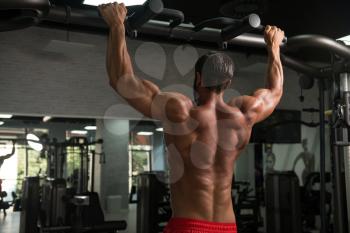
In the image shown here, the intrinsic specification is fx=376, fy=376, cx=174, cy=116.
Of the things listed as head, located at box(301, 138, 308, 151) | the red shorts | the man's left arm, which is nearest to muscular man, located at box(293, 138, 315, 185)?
head, located at box(301, 138, 308, 151)

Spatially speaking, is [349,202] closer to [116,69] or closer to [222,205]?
[222,205]

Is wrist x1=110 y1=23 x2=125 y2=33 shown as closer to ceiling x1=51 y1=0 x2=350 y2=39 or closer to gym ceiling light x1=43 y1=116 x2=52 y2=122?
ceiling x1=51 y1=0 x2=350 y2=39

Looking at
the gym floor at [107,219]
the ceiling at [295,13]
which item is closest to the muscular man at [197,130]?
the ceiling at [295,13]

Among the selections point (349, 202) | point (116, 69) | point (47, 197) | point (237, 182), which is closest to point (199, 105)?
point (116, 69)

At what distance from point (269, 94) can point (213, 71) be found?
1.39 feet

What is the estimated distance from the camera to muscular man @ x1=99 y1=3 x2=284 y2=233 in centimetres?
149

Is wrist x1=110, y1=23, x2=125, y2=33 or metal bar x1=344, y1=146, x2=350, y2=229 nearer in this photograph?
wrist x1=110, y1=23, x2=125, y2=33

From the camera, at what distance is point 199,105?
167 cm

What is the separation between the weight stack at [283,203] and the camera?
5.00m

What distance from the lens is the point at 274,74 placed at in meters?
1.94

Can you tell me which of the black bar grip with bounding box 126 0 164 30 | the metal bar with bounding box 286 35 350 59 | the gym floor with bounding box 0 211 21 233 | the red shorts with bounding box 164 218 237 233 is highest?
the metal bar with bounding box 286 35 350 59

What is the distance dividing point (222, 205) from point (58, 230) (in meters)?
3.41

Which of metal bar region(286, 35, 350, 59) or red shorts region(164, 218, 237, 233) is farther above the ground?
metal bar region(286, 35, 350, 59)

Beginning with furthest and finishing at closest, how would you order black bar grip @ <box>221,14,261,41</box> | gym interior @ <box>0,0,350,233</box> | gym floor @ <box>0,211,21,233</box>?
gym floor @ <box>0,211,21,233</box> < gym interior @ <box>0,0,350,233</box> < black bar grip @ <box>221,14,261,41</box>
